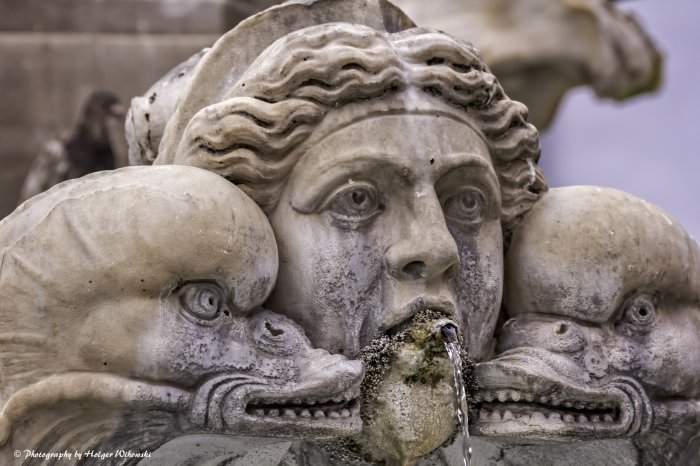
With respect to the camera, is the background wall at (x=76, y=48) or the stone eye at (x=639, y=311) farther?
the background wall at (x=76, y=48)

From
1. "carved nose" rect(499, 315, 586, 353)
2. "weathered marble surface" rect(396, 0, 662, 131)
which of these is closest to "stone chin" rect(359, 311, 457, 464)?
"carved nose" rect(499, 315, 586, 353)

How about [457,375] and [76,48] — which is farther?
[76,48]

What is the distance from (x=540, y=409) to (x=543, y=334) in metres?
0.17

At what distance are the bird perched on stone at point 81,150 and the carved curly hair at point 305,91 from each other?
2757 millimetres

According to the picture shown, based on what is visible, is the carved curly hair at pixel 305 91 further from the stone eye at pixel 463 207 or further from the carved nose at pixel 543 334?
the carved nose at pixel 543 334

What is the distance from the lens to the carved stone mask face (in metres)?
2.54

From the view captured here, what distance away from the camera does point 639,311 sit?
2.72 meters

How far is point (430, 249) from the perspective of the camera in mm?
2520

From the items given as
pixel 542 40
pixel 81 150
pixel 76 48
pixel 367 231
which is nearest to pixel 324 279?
pixel 367 231

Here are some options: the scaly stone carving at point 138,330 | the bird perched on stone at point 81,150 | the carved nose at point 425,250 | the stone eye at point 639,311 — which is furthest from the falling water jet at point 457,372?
the bird perched on stone at point 81,150

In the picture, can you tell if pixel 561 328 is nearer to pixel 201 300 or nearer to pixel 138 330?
pixel 201 300

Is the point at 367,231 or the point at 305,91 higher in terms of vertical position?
the point at 305,91

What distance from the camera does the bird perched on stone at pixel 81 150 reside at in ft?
17.4

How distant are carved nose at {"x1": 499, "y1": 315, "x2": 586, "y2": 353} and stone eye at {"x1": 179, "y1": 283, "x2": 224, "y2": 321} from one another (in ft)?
2.22
